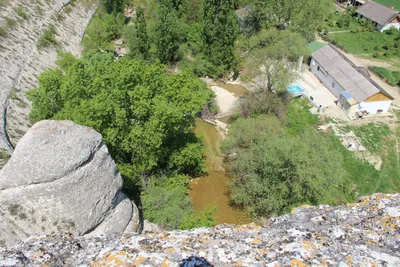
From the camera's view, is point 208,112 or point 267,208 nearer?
point 267,208

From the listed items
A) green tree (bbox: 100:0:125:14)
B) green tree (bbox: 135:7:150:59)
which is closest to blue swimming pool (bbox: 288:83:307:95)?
green tree (bbox: 135:7:150:59)

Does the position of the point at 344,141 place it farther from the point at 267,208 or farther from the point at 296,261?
the point at 296,261

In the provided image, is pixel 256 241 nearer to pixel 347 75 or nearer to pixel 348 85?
pixel 348 85

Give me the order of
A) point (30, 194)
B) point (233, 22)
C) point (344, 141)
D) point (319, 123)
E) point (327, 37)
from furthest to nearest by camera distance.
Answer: point (327, 37) < point (233, 22) < point (319, 123) < point (344, 141) < point (30, 194)

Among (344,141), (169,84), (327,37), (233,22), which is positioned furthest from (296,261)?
(327,37)

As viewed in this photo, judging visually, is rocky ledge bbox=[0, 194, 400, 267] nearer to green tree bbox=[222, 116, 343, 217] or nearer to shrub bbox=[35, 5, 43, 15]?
green tree bbox=[222, 116, 343, 217]

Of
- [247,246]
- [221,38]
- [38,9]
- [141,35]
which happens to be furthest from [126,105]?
[38,9]
